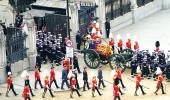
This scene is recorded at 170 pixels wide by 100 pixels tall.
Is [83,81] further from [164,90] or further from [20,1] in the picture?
[20,1]

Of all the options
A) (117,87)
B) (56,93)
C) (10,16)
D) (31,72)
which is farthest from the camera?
(10,16)

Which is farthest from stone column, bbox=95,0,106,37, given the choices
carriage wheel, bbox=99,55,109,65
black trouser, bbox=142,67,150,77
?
black trouser, bbox=142,67,150,77

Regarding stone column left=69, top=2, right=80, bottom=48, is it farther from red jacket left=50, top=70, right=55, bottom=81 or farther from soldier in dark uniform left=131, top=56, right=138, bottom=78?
red jacket left=50, top=70, right=55, bottom=81

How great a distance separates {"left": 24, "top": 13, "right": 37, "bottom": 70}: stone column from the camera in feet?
128

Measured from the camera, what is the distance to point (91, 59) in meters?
38.8

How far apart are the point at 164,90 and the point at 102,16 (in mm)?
11146

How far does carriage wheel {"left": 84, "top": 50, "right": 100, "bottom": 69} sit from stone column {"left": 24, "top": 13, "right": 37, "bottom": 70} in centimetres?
307

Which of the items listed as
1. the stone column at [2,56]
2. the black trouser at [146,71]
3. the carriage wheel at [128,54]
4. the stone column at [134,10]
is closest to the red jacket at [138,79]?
the black trouser at [146,71]

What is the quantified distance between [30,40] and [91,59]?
3.74 meters

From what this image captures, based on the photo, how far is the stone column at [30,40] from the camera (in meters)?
39.1

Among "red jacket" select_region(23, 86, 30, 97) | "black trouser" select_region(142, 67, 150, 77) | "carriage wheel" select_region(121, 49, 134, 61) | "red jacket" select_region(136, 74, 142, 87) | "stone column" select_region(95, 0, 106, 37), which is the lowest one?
"red jacket" select_region(23, 86, 30, 97)

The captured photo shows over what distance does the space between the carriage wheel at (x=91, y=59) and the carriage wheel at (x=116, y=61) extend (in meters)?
0.79

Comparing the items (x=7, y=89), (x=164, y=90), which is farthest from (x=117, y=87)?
(x=7, y=89)

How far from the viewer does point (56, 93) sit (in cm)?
3569
